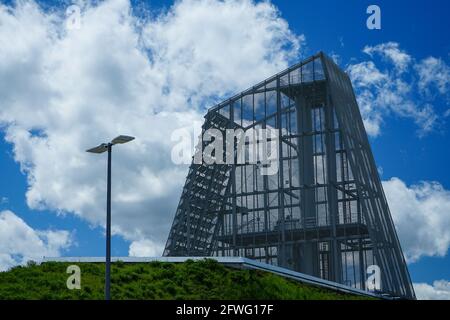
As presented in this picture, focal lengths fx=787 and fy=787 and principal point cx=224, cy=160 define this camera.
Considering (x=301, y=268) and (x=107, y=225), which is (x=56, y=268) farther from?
(x=301, y=268)

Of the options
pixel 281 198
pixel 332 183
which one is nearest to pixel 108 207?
pixel 332 183

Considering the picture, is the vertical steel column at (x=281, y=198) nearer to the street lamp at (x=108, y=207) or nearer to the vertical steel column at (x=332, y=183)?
the vertical steel column at (x=332, y=183)

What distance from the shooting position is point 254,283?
40.7 metres

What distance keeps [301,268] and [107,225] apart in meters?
51.1

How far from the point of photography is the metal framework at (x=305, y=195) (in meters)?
78.7

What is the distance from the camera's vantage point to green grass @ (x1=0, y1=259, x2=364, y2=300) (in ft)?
126

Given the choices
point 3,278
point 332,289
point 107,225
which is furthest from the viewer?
point 332,289

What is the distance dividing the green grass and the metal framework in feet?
111

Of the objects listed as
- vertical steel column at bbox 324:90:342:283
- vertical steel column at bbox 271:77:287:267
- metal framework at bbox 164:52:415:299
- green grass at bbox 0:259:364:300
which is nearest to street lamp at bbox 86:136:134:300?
green grass at bbox 0:259:364:300

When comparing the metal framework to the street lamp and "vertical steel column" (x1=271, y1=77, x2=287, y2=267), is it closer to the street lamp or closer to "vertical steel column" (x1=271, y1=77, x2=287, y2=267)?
"vertical steel column" (x1=271, y1=77, x2=287, y2=267)

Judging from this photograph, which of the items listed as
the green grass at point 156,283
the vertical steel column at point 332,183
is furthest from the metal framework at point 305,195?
the green grass at point 156,283

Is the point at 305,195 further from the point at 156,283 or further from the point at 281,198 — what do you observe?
the point at 156,283
